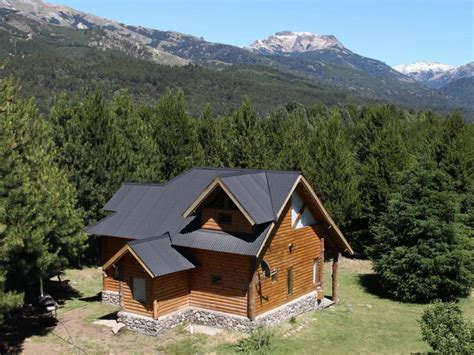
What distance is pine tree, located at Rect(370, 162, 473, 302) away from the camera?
33844mm

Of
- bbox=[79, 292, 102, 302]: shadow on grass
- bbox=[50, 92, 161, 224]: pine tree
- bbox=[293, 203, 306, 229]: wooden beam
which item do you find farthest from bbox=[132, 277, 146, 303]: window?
bbox=[50, 92, 161, 224]: pine tree

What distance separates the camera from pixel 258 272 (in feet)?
82.6

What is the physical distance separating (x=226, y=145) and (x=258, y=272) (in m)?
25.0

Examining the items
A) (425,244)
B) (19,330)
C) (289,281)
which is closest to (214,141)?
(425,244)

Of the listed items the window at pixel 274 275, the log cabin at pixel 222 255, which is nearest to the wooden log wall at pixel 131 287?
the log cabin at pixel 222 255

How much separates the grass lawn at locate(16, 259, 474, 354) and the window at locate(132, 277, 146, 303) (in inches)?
66.0

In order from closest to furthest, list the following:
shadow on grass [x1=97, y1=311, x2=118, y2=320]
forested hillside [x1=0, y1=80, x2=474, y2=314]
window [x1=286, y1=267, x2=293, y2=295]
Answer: forested hillside [x1=0, y1=80, x2=474, y2=314]
shadow on grass [x1=97, y1=311, x2=118, y2=320]
window [x1=286, y1=267, x2=293, y2=295]

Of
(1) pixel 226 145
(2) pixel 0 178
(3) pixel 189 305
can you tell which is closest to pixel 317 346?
(3) pixel 189 305

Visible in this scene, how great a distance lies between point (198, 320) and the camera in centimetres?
2633

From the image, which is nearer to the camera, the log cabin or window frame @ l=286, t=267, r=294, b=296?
the log cabin

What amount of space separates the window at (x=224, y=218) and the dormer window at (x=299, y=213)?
3.74m

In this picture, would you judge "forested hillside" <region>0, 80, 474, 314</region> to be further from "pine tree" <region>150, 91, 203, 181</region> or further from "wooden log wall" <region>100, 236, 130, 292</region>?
"wooden log wall" <region>100, 236, 130, 292</region>

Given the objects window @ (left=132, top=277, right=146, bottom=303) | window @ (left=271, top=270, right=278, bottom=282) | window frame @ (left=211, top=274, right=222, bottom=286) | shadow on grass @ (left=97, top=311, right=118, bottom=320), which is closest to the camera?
window @ (left=132, top=277, right=146, bottom=303)

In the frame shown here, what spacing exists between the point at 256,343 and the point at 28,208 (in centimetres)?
1163
